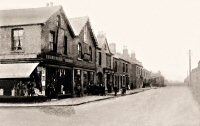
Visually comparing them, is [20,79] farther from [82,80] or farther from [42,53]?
[82,80]

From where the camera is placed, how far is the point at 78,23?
3625 centimetres

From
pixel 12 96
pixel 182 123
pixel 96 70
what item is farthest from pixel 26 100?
pixel 96 70

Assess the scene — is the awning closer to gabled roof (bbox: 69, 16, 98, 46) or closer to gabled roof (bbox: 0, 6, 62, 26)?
gabled roof (bbox: 0, 6, 62, 26)

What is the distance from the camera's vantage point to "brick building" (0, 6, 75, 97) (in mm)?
25155

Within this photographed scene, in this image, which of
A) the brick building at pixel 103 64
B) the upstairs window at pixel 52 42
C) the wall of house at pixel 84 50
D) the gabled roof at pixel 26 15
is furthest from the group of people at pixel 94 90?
the gabled roof at pixel 26 15

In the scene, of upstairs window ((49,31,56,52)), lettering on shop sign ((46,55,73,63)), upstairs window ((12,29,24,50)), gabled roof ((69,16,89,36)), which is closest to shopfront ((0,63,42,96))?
upstairs window ((12,29,24,50))

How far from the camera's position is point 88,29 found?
3809 cm

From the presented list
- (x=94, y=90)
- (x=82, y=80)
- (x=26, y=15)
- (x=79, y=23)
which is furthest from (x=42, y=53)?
(x=94, y=90)

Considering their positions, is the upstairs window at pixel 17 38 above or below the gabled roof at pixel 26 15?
below

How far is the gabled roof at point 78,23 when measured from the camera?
34731mm

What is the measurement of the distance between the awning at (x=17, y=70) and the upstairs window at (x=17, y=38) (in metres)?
1.67

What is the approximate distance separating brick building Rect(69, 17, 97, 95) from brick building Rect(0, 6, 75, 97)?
4.07 m

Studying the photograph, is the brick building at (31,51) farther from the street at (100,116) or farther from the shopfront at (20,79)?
the street at (100,116)

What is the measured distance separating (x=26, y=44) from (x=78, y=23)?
10.9m
